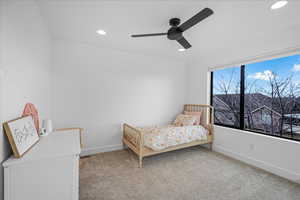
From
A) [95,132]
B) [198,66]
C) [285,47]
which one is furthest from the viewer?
[198,66]

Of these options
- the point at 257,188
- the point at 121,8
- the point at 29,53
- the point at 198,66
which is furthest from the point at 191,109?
the point at 29,53

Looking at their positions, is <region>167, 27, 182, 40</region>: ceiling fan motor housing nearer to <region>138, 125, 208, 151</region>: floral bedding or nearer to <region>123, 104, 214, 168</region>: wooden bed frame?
<region>123, 104, 214, 168</region>: wooden bed frame

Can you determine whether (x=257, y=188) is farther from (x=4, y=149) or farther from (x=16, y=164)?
(x=4, y=149)

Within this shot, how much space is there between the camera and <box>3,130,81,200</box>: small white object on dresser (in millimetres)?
997

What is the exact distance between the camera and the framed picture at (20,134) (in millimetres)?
1039

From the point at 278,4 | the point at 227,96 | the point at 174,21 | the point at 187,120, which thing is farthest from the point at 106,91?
the point at 278,4

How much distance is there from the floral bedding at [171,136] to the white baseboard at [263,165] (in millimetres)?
546

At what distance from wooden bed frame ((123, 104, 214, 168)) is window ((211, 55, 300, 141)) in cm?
25

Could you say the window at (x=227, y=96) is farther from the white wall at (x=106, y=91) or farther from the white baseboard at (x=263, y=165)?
the white wall at (x=106, y=91)

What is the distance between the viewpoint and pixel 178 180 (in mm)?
2047

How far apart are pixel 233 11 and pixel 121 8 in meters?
1.54

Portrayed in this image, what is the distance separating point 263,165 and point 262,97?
1.32 metres

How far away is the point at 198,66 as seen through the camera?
12.5 ft

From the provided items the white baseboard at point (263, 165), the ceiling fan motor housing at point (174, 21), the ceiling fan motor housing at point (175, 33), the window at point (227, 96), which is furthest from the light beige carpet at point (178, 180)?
the ceiling fan motor housing at point (174, 21)
